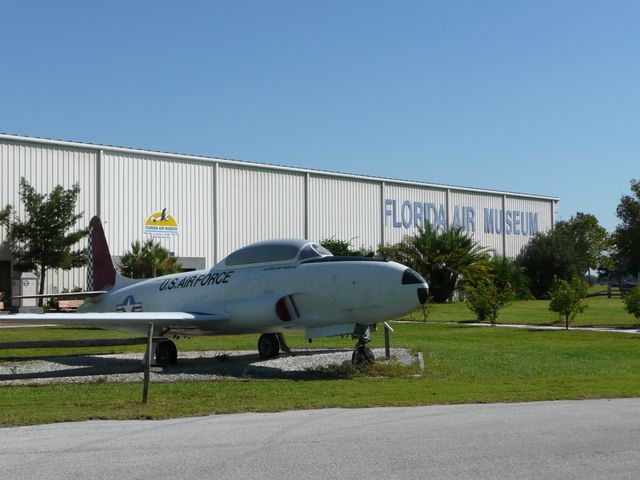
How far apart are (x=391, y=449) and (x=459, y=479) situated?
1256 mm

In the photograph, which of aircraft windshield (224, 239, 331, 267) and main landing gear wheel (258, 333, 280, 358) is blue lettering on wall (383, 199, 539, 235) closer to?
main landing gear wheel (258, 333, 280, 358)

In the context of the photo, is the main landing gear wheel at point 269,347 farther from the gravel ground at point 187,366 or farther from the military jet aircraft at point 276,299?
the gravel ground at point 187,366

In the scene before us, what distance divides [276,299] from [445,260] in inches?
1545

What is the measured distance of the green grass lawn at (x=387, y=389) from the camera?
34.2 feet

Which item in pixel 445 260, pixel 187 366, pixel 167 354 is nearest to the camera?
pixel 187 366

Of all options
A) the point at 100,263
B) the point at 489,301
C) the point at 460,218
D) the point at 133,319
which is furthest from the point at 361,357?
the point at 460,218

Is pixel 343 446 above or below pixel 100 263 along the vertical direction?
below

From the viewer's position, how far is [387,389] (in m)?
12.4

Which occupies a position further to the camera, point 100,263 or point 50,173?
point 50,173

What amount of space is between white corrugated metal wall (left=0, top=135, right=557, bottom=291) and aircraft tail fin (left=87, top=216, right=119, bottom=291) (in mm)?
20704

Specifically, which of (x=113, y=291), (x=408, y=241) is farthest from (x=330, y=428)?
(x=408, y=241)

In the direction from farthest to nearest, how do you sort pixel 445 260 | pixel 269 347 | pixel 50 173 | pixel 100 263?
1. pixel 445 260
2. pixel 50 173
3. pixel 100 263
4. pixel 269 347

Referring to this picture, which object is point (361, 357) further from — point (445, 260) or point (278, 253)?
point (445, 260)

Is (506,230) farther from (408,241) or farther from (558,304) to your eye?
(558,304)
